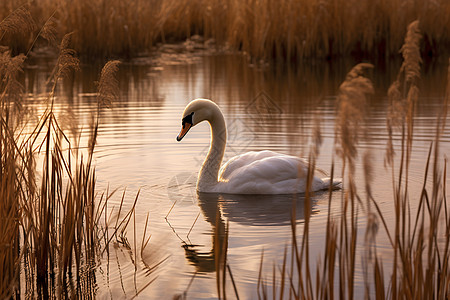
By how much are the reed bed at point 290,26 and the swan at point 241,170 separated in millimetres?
8521

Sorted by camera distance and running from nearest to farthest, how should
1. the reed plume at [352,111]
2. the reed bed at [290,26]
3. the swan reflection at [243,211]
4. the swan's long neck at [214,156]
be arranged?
the reed plume at [352,111] → the swan reflection at [243,211] → the swan's long neck at [214,156] → the reed bed at [290,26]

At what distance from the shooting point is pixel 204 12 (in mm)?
18875

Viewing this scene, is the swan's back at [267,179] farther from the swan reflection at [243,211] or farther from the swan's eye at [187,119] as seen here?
the swan's eye at [187,119]

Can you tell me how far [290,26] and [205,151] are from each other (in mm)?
7533

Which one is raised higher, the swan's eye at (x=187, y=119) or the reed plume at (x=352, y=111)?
the reed plume at (x=352, y=111)

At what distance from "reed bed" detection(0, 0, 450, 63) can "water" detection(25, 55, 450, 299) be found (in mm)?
685

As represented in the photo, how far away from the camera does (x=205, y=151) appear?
7.96 meters

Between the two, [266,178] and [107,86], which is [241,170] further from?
[107,86]

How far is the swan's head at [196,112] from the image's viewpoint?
6.60 meters

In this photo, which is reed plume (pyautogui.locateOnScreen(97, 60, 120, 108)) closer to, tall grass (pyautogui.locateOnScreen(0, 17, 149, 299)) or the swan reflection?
tall grass (pyautogui.locateOnScreen(0, 17, 149, 299))

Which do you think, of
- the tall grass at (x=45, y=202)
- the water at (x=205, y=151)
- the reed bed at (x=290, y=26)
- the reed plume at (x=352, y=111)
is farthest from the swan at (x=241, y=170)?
the reed bed at (x=290, y=26)

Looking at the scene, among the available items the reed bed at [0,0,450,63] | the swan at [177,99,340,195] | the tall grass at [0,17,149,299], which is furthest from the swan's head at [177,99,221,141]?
the reed bed at [0,0,450,63]

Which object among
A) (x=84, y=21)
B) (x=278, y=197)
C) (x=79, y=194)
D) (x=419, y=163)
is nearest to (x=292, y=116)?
(x=419, y=163)

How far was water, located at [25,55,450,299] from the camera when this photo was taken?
4.33m
